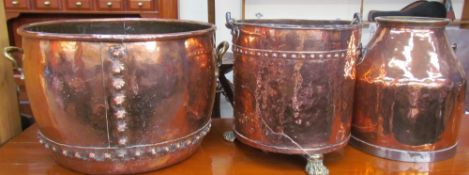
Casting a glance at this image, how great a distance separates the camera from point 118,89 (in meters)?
0.50

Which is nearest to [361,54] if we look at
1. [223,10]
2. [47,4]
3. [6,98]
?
[6,98]

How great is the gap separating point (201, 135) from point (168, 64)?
0.49 ft

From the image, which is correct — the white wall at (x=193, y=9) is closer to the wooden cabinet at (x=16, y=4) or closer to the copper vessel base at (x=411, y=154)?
the wooden cabinet at (x=16, y=4)

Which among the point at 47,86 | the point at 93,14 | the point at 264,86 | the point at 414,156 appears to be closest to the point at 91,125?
the point at 47,86

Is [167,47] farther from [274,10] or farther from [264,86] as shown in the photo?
[274,10]

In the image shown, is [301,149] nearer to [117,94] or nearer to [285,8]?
[117,94]

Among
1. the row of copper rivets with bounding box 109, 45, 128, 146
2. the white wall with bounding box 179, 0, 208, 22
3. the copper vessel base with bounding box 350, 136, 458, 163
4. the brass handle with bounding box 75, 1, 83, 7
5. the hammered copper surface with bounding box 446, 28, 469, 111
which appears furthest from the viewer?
the white wall with bounding box 179, 0, 208, 22

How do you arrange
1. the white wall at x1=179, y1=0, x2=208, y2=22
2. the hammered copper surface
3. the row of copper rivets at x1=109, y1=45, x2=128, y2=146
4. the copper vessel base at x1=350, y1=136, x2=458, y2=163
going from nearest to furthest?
the row of copper rivets at x1=109, y1=45, x2=128, y2=146 < the copper vessel base at x1=350, y1=136, x2=458, y2=163 < the hammered copper surface < the white wall at x1=179, y1=0, x2=208, y2=22

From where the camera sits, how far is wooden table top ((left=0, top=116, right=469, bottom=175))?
59 centimetres

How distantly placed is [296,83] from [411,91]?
183 mm

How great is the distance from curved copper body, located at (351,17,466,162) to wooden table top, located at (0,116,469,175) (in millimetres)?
23

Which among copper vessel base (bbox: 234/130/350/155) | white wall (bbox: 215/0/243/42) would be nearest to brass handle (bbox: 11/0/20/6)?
white wall (bbox: 215/0/243/42)

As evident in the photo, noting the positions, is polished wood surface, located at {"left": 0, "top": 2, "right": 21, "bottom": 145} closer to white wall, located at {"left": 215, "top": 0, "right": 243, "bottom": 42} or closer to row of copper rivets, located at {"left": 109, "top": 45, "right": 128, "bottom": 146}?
row of copper rivets, located at {"left": 109, "top": 45, "right": 128, "bottom": 146}

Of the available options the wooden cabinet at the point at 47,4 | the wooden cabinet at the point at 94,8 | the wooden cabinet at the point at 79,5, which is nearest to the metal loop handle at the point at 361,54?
the wooden cabinet at the point at 94,8
